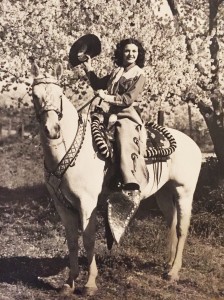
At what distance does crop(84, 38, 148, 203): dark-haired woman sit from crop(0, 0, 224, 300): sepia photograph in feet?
0.05

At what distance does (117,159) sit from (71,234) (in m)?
1.08

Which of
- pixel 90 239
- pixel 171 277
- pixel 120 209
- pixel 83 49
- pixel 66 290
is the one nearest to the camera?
pixel 90 239

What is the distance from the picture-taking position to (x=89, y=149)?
18.2 feet

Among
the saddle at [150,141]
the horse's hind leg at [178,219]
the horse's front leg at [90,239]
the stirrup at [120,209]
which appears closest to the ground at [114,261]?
the horse's front leg at [90,239]

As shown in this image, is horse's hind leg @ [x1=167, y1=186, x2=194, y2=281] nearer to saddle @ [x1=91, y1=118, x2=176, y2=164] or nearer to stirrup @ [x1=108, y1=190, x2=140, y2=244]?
saddle @ [x1=91, y1=118, x2=176, y2=164]

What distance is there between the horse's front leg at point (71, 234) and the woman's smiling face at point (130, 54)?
192 cm

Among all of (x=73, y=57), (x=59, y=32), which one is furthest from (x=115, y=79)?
(x=59, y=32)

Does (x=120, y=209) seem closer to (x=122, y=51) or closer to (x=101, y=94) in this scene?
(x=101, y=94)

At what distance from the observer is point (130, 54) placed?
5.86 meters

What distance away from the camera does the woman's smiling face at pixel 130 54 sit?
5.84 metres

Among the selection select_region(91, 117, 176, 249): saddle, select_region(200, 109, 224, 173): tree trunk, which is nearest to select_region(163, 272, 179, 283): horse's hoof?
select_region(91, 117, 176, 249): saddle

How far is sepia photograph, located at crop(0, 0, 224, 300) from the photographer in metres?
5.56

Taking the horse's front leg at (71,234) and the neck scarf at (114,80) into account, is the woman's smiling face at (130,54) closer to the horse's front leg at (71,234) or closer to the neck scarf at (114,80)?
the neck scarf at (114,80)

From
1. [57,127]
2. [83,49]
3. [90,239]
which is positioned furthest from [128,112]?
[90,239]
